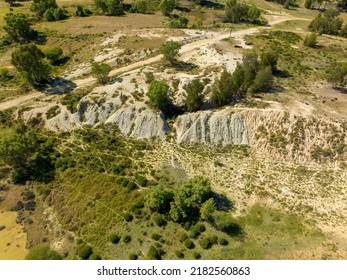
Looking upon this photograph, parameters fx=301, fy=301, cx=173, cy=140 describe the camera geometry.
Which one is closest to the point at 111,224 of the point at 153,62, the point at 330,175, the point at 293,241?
the point at 293,241

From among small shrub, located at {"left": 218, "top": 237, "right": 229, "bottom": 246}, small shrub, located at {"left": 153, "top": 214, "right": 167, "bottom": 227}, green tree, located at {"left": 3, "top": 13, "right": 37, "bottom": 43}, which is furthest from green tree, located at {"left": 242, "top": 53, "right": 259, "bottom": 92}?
green tree, located at {"left": 3, "top": 13, "right": 37, "bottom": 43}

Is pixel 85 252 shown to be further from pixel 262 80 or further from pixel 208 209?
pixel 262 80

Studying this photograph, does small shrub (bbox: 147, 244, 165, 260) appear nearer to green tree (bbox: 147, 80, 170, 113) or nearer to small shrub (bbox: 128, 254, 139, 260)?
small shrub (bbox: 128, 254, 139, 260)

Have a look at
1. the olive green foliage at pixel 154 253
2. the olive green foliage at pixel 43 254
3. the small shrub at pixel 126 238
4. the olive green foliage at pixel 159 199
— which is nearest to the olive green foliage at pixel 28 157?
the olive green foliage at pixel 43 254

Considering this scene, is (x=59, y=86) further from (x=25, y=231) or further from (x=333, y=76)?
(x=333, y=76)

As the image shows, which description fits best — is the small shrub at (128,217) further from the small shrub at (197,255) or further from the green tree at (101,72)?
the green tree at (101,72)
